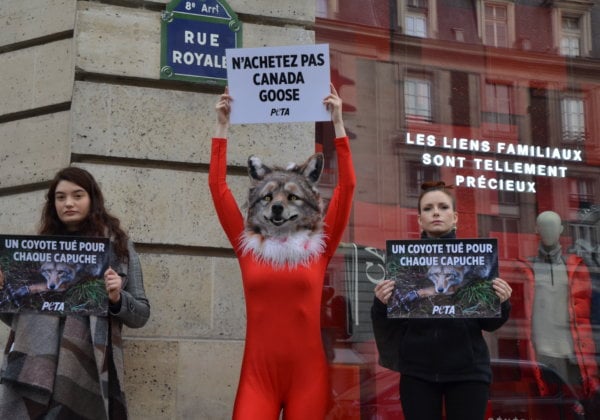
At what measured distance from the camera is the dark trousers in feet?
16.3

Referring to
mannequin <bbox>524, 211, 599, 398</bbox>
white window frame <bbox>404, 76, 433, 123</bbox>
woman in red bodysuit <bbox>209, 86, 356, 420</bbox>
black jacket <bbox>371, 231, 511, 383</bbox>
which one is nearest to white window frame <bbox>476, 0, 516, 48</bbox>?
white window frame <bbox>404, 76, 433, 123</bbox>

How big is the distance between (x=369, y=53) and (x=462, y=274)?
107 inches

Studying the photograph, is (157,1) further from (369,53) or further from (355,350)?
(355,350)

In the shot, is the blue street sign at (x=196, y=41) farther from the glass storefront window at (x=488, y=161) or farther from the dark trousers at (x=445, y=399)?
the dark trousers at (x=445, y=399)

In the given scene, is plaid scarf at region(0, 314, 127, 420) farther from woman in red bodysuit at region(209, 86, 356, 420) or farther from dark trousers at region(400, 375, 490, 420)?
dark trousers at region(400, 375, 490, 420)

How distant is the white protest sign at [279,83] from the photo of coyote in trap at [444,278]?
1.04 metres

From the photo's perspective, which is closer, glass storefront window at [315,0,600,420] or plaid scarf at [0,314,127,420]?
plaid scarf at [0,314,127,420]

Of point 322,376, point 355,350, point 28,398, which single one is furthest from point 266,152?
point 28,398

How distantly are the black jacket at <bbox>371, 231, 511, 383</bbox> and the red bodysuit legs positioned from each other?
381 millimetres

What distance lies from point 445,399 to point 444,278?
62 centimetres

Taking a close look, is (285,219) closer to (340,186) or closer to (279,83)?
(340,186)

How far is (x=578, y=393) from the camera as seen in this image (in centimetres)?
695

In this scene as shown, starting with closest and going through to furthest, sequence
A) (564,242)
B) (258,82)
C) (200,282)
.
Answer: (258,82)
(200,282)
(564,242)

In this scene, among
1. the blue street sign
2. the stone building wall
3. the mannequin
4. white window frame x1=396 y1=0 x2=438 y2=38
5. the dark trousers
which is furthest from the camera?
white window frame x1=396 y1=0 x2=438 y2=38
